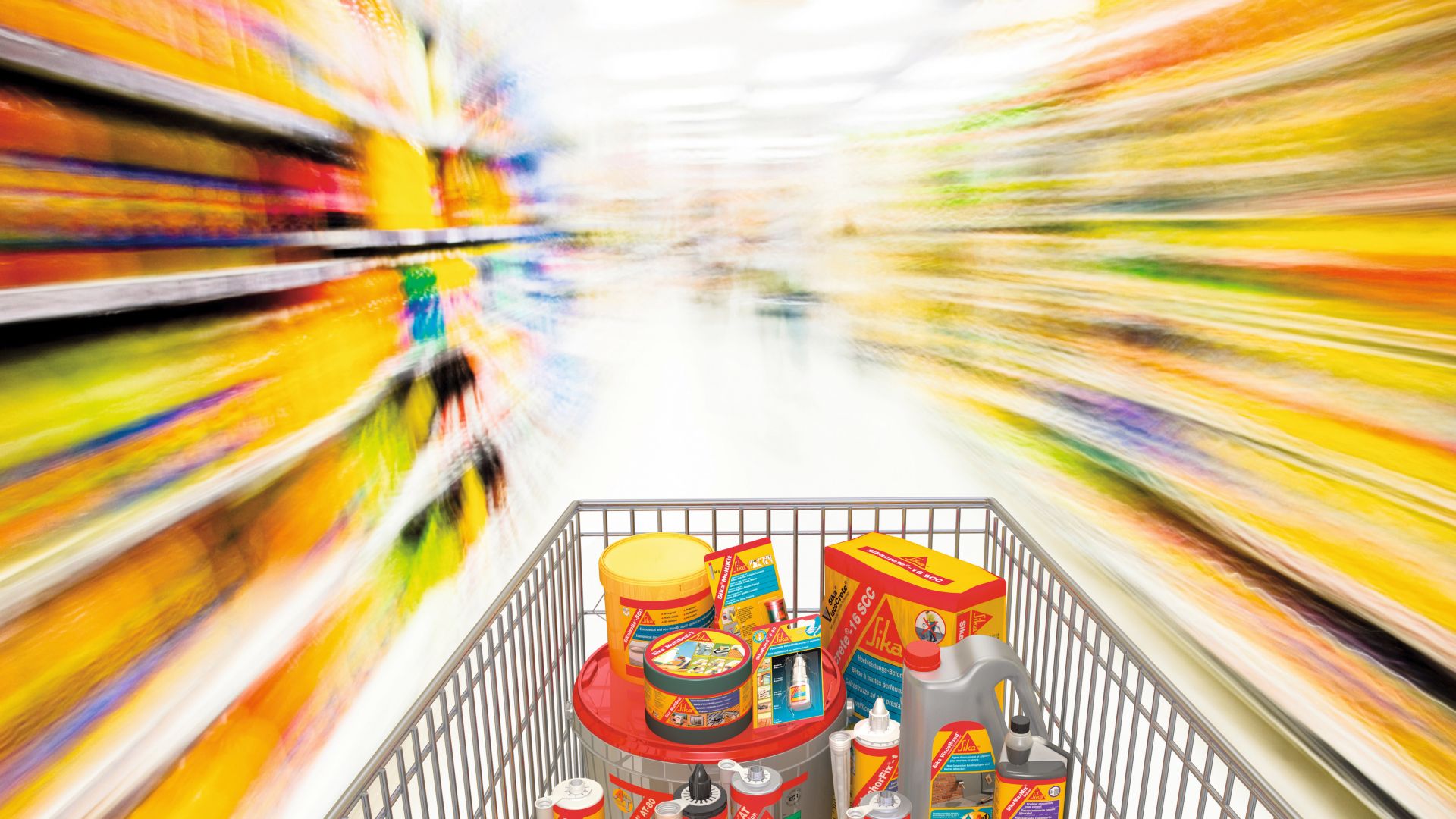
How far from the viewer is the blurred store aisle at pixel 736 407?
2254 mm

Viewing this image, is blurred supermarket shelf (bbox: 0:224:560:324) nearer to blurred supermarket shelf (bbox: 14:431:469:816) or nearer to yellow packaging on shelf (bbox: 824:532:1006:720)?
blurred supermarket shelf (bbox: 14:431:469:816)

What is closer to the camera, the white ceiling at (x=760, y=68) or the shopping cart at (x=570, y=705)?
the shopping cart at (x=570, y=705)

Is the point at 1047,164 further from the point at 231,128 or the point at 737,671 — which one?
the point at 231,128

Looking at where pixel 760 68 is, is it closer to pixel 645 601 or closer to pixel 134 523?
pixel 645 601

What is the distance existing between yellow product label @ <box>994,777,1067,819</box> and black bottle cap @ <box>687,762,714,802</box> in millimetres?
352

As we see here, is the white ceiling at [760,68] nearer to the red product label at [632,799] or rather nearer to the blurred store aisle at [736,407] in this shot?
the blurred store aisle at [736,407]

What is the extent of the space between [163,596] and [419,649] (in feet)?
1.94

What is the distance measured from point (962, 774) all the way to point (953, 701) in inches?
4.4

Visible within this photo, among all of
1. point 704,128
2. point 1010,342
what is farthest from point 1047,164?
point 704,128

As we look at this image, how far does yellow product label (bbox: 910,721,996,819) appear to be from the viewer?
91cm

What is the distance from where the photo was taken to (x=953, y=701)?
894mm

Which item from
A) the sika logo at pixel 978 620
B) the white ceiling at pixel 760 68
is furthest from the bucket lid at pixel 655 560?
the white ceiling at pixel 760 68

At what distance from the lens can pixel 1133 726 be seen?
81 cm

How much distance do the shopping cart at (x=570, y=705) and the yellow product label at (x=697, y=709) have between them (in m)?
0.19
